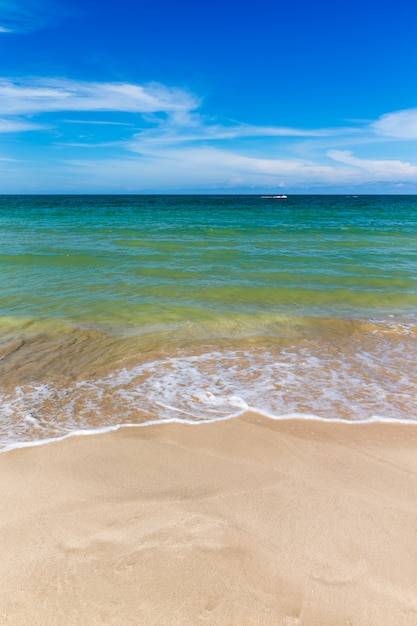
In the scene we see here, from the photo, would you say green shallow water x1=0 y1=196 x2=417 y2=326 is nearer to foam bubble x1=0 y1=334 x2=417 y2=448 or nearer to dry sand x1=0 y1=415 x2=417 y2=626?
foam bubble x1=0 y1=334 x2=417 y2=448

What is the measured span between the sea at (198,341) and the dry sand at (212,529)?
60 centimetres

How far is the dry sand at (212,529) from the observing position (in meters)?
2.47

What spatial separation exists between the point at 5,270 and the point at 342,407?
11.9m

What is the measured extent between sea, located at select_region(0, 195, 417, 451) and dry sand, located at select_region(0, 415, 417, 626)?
0.60 metres

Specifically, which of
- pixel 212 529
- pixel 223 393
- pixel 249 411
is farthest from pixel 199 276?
pixel 212 529

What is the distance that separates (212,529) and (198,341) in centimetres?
446

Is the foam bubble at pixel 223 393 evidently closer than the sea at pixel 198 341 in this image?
Yes

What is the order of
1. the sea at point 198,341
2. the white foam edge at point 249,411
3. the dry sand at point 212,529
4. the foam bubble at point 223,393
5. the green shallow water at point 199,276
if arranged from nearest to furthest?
the dry sand at point 212,529 → the white foam edge at point 249,411 → the foam bubble at point 223,393 → the sea at point 198,341 → the green shallow water at point 199,276

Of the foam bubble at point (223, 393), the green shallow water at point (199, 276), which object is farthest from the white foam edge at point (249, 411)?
the green shallow water at point (199, 276)

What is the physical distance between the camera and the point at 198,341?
24.1 feet

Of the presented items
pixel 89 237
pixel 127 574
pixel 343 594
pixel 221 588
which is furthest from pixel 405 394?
pixel 89 237

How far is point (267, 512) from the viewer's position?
3199 mm

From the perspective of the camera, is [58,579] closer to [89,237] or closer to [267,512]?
[267,512]

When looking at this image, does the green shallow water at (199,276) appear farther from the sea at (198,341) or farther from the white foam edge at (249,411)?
the white foam edge at (249,411)
